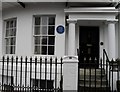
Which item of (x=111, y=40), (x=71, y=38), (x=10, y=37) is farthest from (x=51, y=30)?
(x=111, y=40)

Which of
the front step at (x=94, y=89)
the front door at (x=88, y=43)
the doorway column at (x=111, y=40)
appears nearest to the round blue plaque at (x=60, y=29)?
the front door at (x=88, y=43)

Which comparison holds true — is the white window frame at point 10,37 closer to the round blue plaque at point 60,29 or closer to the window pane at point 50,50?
the window pane at point 50,50

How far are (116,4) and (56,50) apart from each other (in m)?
4.09

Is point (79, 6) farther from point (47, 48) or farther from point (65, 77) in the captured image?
point (65, 77)

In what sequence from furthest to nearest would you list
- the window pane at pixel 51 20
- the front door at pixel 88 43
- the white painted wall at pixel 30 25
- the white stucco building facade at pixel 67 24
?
the front door at pixel 88 43
the window pane at pixel 51 20
the white painted wall at pixel 30 25
the white stucco building facade at pixel 67 24

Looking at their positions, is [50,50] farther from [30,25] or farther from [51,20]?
[30,25]

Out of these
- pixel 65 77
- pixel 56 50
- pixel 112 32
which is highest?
pixel 112 32

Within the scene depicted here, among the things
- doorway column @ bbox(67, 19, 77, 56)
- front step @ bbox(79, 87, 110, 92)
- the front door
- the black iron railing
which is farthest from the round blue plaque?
front step @ bbox(79, 87, 110, 92)

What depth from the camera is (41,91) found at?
9023mm

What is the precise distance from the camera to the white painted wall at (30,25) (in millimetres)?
11961

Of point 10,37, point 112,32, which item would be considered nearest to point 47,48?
point 10,37

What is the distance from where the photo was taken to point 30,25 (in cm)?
1239

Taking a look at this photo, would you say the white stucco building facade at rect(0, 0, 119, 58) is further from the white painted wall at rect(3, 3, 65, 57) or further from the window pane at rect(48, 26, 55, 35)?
the window pane at rect(48, 26, 55, 35)

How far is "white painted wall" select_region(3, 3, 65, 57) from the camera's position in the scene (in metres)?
12.0
